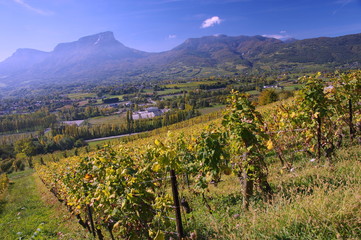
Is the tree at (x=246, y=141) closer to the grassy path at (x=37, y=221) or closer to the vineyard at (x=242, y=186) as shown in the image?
the vineyard at (x=242, y=186)

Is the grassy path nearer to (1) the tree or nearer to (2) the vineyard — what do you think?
(2) the vineyard

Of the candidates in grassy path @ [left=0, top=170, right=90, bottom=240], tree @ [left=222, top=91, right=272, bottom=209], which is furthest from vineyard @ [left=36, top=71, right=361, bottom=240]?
grassy path @ [left=0, top=170, right=90, bottom=240]

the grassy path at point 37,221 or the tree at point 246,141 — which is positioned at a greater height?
the tree at point 246,141

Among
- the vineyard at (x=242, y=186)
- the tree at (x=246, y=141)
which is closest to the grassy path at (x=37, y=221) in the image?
the vineyard at (x=242, y=186)

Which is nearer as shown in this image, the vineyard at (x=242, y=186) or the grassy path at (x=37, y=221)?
the vineyard at (x=242, y=186)

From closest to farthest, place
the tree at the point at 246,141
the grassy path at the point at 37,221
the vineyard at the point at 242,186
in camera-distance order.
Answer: the vineyard at the point at 242,186 < the tree at the point at 246,141 < the grassy path at the point at 37,221

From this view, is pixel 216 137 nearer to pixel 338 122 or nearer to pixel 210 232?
pixel 210 232

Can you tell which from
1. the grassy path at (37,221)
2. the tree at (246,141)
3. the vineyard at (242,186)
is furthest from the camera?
the grassy path at (37,221)

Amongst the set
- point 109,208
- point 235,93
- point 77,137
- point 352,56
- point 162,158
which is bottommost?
point 77,137

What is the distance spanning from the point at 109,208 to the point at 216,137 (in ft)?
6.93

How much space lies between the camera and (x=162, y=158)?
299 cm

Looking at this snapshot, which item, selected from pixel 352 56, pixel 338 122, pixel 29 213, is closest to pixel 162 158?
pixel 338 122

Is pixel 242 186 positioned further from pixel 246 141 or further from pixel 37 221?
pixel 37 221

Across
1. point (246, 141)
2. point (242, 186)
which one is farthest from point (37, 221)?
point (246, 141)
